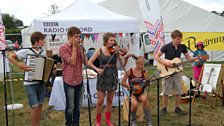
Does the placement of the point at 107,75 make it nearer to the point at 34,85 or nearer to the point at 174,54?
the point at 34,85

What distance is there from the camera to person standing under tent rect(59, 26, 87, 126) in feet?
14.4

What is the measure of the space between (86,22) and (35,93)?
496 cm

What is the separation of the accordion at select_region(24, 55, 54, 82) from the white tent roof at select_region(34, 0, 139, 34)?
15.3ft

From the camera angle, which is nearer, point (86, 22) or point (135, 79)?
point (135, 79)

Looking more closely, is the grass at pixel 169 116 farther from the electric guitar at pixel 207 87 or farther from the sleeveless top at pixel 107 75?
the sleeveless top at pixel 107 75

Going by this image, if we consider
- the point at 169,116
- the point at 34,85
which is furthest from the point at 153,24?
the point at 34,85

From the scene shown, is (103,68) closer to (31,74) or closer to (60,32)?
(31,74)

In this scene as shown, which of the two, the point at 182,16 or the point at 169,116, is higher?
the point at 182,16

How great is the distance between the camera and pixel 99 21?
9281 mm

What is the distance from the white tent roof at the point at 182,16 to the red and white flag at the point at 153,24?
1019 cm

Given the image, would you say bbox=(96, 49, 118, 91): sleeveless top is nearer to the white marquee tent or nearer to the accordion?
the accordion

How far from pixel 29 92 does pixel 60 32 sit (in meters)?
4.73

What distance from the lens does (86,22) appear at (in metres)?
9.17

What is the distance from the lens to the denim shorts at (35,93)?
14.5 ft
